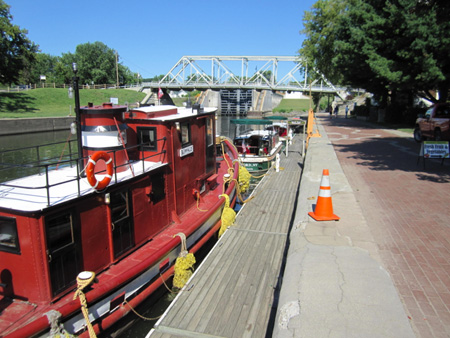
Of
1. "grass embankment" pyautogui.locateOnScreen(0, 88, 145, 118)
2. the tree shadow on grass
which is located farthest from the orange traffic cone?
the tree shadow on grass

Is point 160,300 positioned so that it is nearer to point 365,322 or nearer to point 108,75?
point 365,322

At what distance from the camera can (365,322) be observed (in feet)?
12.3

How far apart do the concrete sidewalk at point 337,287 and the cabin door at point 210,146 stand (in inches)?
155

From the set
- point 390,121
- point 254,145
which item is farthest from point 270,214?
point 390,121

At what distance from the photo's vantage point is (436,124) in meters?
15.7

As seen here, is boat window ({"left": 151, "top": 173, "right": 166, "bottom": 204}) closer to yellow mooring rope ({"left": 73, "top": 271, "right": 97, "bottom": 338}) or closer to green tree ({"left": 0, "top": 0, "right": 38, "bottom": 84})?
yellow mooring rope ({"left": 73, "top": 271, "right": 97, "bottom": 338})

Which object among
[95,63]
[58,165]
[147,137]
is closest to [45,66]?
[95,63]

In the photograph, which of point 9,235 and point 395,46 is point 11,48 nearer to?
point 395,46

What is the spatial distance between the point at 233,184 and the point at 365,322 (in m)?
7.95

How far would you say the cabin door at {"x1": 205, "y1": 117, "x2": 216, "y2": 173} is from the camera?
10305mm

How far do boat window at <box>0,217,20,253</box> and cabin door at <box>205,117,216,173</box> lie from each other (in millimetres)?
5950

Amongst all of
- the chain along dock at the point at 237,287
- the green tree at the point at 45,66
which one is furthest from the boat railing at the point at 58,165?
the green tree at the point at 45,66

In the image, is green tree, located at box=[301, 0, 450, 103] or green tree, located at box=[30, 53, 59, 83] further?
green tree, located at box=[30, 53, 59, 83]

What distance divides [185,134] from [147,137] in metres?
1.12
